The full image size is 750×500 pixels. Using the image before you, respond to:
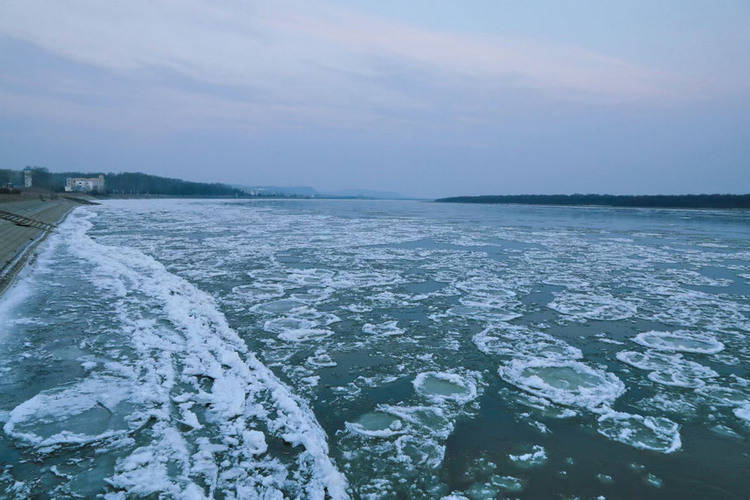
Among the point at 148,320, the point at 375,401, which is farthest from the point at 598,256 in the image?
the point at 148,320

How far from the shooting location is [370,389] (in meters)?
4.02

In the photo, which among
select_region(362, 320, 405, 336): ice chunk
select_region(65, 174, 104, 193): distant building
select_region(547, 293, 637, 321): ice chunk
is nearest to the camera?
select_region(362, 320, 405, 336): ice chunk

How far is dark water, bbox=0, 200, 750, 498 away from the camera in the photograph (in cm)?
279

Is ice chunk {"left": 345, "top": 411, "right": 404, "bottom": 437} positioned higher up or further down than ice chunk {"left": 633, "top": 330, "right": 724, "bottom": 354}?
further down

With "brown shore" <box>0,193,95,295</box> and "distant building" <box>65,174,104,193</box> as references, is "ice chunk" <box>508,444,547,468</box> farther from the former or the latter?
"distant building" <box>65,174,104,193</box>

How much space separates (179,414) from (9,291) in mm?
5961

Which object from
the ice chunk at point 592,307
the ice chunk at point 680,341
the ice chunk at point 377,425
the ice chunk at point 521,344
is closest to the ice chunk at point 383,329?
the ice chunk at point 521,344

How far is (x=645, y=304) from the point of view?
7.29 m

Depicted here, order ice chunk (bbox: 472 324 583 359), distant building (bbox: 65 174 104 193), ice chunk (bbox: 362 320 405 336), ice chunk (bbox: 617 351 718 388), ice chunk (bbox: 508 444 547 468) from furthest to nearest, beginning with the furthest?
1. distant building (bbox: 65 174 104 193)
2. ice chunk (bbox: 362 320 405 336)
3. ice chunk (bbox: 472 324 583 359)
4. ice chunk (bbox: 617 351 718 388)
5. ice chunk (bbox: 508 444 547 468)

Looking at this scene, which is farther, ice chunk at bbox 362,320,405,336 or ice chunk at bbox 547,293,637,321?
ice chunk at bbox 547,293,637,321

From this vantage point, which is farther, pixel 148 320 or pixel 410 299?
pixel 410 299

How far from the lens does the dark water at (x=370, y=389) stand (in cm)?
279

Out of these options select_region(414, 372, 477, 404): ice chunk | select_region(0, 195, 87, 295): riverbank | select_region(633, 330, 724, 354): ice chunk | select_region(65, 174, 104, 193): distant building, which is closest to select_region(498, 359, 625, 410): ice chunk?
select_region(414, 372, 477, 404): ice chunk

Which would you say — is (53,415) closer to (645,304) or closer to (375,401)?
(375,401)
